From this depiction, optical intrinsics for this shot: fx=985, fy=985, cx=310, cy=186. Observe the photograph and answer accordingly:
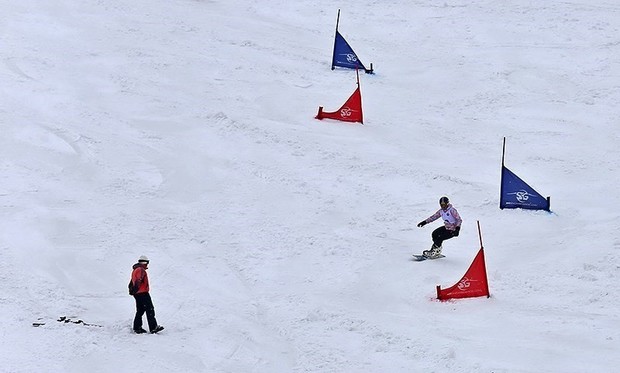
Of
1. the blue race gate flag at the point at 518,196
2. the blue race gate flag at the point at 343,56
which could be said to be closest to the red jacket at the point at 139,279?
the blue race gate flag at the point at 518,196

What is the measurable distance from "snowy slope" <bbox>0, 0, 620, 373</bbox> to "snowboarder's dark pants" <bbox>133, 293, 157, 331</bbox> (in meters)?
0.17

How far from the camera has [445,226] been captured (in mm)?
15773

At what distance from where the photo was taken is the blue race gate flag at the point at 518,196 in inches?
687

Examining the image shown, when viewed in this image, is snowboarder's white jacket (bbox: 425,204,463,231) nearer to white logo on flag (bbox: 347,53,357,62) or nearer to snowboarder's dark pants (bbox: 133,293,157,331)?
snowboarder's dark pants (bbox: 133,293,157,331)

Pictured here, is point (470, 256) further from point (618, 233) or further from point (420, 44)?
point (420, 44)

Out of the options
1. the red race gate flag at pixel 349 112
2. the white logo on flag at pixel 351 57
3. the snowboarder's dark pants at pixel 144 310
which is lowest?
the snowboarder's dark pants at pixel 144 310

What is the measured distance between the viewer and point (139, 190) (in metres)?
18.4

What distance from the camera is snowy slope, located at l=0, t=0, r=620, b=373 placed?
13.2m

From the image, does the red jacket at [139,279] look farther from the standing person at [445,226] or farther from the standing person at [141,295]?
the standing person at [445,226]

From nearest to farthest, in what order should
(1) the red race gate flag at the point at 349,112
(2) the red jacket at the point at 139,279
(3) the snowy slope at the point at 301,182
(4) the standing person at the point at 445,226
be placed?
(2) the red jacket at the point at 139,279 < (3) the snowy slope at the point at 301,182 < (4) the standing person at the point at 445,226 < (1) the red race gate flag at the point at 349,112

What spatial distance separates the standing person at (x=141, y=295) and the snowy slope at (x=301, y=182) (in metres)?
0.16

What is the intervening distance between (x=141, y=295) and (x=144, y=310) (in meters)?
0.29

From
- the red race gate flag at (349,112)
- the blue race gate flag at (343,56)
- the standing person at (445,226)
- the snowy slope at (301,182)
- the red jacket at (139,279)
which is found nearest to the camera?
the red jacket at (139,279)

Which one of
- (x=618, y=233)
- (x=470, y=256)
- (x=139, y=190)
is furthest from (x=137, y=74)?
(x=618, y=233)
